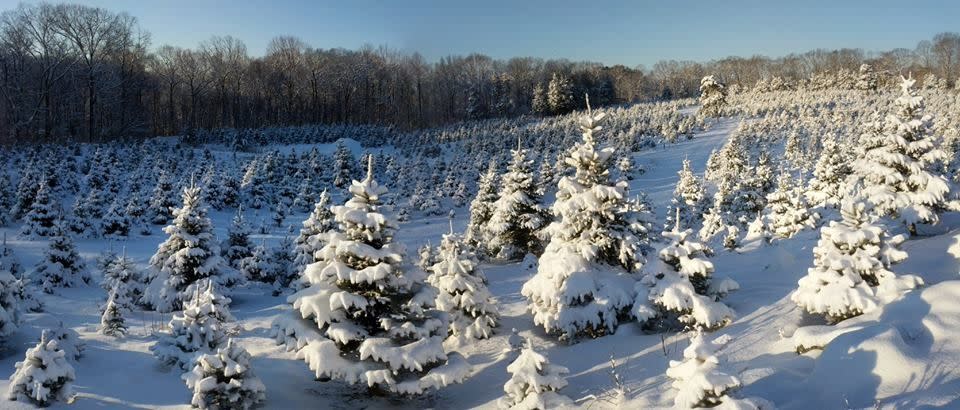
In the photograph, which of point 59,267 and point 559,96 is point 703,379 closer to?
point 59,267

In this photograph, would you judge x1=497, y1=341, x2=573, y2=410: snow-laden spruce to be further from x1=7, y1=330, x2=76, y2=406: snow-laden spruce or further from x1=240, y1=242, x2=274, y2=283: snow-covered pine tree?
x1=240, y1=242, x2=274, y2=283: snow-covered pine tree

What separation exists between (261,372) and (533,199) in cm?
1334

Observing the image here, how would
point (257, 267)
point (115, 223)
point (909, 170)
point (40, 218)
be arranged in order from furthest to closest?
point (115, 223) → point (40, 218) → point (257, 267) → point (909, 170)

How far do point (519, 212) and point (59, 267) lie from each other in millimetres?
15695

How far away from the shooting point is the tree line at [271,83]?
174 ft

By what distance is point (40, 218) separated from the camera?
2331 centimetres

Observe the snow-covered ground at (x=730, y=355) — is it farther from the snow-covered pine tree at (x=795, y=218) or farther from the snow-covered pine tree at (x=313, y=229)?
the snow-covered pine tree at (x=795, y=218)

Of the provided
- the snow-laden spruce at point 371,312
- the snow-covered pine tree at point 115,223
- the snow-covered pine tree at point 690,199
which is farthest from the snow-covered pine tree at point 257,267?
the snow-covered pine tree at point 690,199

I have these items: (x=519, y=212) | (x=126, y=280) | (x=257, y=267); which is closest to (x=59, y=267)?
(x=126, y=280)

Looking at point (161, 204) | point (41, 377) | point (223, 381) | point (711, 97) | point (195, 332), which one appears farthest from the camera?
point (711, 97)

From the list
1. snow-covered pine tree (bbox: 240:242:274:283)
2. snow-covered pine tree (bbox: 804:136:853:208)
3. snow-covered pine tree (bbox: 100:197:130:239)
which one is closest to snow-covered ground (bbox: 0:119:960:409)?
snow-covered pine tree (bbox: 240:242:274:283)

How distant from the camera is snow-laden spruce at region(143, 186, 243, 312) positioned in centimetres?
1608

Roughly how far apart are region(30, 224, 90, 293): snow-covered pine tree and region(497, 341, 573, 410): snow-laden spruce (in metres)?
16.5

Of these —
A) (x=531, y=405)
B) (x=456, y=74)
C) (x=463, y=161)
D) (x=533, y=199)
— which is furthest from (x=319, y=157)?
(x=456, y=74)
